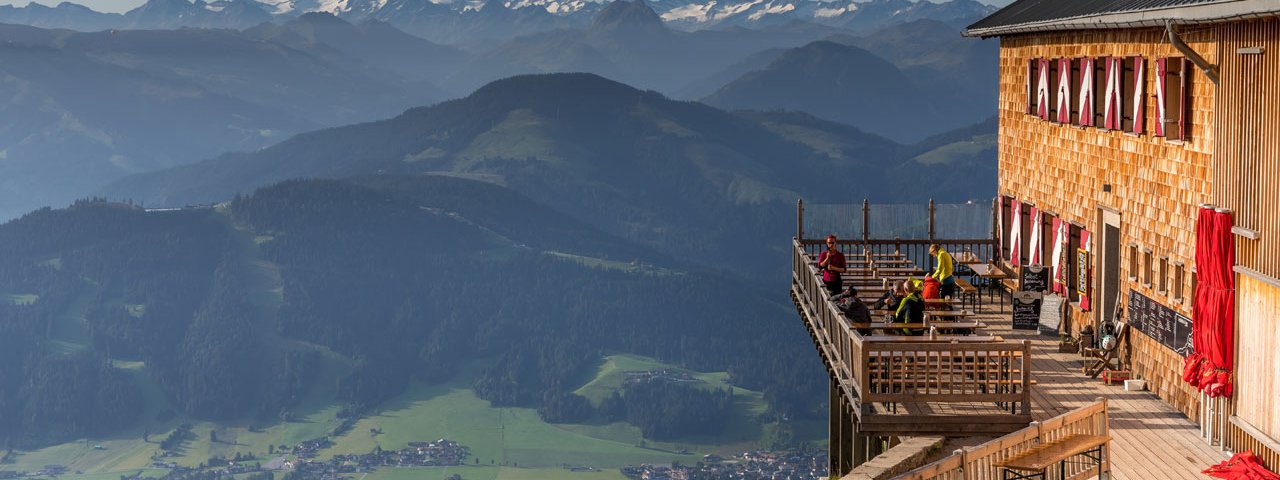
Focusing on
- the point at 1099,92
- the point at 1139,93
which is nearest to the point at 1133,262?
the point at 1139,93

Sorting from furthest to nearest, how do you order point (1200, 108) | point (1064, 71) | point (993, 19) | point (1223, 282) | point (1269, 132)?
1. point (993, 19)
2. point (1064, 71)
3. point (1200, 108)
4. point (1223, 282)
5. point (1269, 132)

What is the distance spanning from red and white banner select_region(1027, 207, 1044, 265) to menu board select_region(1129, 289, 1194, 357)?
6.28 m

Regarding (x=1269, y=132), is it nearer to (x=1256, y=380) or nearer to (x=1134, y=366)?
(x=1256, y=380)

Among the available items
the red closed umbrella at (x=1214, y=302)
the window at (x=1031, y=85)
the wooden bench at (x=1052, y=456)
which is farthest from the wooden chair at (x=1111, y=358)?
the window at (x=1031, y=85)

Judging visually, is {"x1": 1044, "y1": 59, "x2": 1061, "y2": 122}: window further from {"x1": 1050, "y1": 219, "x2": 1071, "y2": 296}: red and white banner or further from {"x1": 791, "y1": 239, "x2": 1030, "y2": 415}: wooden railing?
{"x1": 791, "y1": 239, "x2": 1030, "y2": 415}: wooden railing

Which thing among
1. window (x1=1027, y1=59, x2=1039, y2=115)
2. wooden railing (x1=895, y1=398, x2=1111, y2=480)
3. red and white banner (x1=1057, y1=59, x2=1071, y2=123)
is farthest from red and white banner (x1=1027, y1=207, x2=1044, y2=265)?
wooden railing (x1=895, y1=398, x2=1111, y2=480)

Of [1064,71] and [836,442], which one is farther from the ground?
[1064,71]

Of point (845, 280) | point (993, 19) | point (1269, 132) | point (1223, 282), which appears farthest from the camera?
point (993, 19)

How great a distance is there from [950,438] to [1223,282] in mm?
3596

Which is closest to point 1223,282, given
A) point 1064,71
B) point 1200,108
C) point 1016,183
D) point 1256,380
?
point 1256,380

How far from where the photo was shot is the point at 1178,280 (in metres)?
22.0

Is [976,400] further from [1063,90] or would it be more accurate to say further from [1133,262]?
[1063,90]

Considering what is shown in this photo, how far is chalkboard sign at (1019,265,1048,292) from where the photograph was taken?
29.6 meters

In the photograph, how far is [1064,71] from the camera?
28.6 metres
